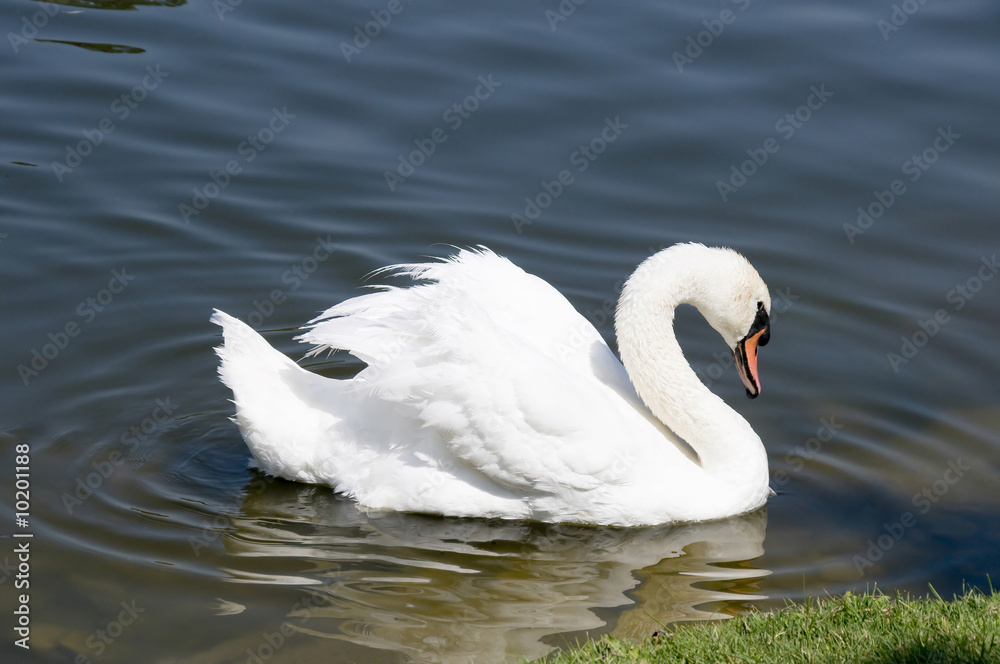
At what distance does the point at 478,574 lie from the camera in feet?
19.9

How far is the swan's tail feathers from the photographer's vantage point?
6.64 meters

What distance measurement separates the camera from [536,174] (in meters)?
10.3

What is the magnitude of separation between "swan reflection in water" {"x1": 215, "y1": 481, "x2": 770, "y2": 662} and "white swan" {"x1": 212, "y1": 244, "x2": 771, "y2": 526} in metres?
0.13

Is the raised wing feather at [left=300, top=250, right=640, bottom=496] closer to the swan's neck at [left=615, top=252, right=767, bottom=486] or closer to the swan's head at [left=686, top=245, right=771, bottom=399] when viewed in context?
the swan's neck at [left=615, top=252, right=767, bottom=486]

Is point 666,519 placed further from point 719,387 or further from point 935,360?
point 935,360

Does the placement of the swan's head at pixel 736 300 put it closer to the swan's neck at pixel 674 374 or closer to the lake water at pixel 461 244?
the swan's neck at pixel 674 374

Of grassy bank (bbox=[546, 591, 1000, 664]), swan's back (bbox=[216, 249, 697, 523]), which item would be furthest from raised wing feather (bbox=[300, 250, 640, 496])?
grassy bank (bbox=[546, 591, 1000, 664])

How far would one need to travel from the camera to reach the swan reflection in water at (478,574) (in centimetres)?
554

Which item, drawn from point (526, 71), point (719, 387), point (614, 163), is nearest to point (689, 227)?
point (614, 163)

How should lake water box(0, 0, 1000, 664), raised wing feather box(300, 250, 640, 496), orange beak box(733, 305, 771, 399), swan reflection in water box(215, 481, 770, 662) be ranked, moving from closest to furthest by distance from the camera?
1. swan reflection in water box(215, 481, 770, 662)
2. lake water box(0, 0, 1000, 664)
3. raised wing feather box(300, 250, 640, 496)
4. orange beak box(733, 305, 771, 399)

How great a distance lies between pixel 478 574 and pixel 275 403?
1.58 meters

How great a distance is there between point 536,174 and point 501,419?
454 cm

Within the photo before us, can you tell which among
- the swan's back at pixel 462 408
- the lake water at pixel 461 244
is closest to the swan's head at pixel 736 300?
the swan's back at pixel 462 408

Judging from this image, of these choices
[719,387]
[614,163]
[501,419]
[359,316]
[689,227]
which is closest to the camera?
[501,419]
